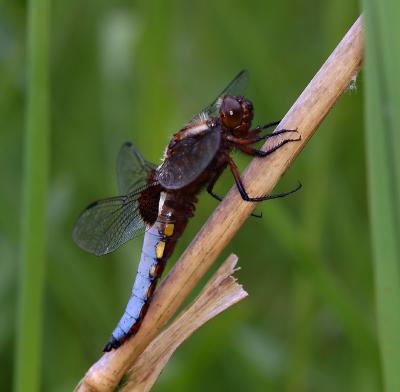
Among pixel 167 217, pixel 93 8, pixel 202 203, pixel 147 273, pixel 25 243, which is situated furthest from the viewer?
Result: pixel 93 8

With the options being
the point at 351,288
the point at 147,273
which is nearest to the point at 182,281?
the point at 147,273

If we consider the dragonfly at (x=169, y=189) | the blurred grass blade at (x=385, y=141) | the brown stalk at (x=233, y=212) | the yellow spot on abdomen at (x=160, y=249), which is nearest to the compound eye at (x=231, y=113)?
the dragonfly at (x=169, y=189)

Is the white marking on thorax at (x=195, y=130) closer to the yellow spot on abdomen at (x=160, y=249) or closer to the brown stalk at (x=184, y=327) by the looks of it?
the yellow spot on abdomen at (x=160, y=249)

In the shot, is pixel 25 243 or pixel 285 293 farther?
pixel 285 293

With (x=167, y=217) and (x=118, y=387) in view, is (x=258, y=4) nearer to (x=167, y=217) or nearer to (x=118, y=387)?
(x=167, y=217)

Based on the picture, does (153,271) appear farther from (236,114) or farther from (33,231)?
(236,114)
